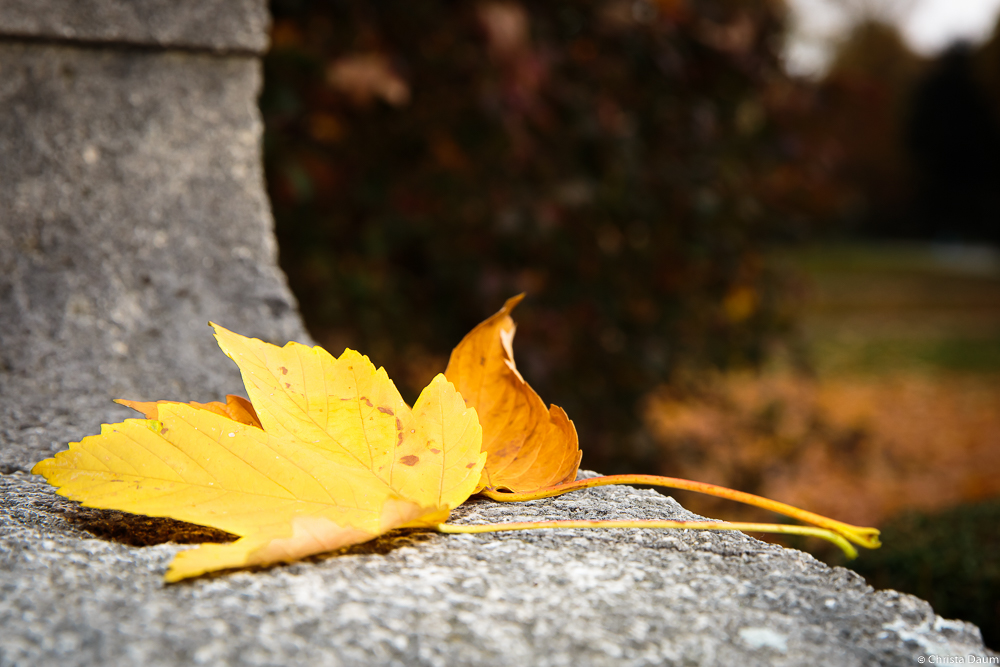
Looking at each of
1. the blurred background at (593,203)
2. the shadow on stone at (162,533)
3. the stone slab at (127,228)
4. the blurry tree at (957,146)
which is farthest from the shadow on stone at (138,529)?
the blurry tree at (957,146)

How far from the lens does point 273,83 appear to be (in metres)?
1.62

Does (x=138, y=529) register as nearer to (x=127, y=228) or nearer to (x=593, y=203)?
(x=127, y=228)

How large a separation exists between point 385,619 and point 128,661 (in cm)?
15

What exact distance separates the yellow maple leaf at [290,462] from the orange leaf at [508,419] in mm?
92

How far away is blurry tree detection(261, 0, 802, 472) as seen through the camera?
1720mm

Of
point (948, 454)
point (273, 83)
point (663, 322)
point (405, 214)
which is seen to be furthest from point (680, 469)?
point (948, 454)

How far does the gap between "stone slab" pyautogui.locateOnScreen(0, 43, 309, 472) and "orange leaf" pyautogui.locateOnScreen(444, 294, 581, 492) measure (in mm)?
406

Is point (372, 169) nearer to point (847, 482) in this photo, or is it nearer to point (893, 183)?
point (847, 482)

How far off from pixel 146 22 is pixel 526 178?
3.21 feet

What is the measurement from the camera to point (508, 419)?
76cm

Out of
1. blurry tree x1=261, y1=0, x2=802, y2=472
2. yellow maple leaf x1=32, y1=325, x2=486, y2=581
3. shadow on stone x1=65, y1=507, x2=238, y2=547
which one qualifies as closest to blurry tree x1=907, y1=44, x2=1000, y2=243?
blurry tree x1=261, y1=0, x2=802, y2=472

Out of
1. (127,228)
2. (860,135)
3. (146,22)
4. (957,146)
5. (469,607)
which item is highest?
(957,146)

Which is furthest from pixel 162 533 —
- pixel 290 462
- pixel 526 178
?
pixel 526 178

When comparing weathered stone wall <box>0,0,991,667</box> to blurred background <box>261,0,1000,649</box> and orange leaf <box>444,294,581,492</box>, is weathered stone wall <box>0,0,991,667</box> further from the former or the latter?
blurred background <box>261,0,1000,649</box>
